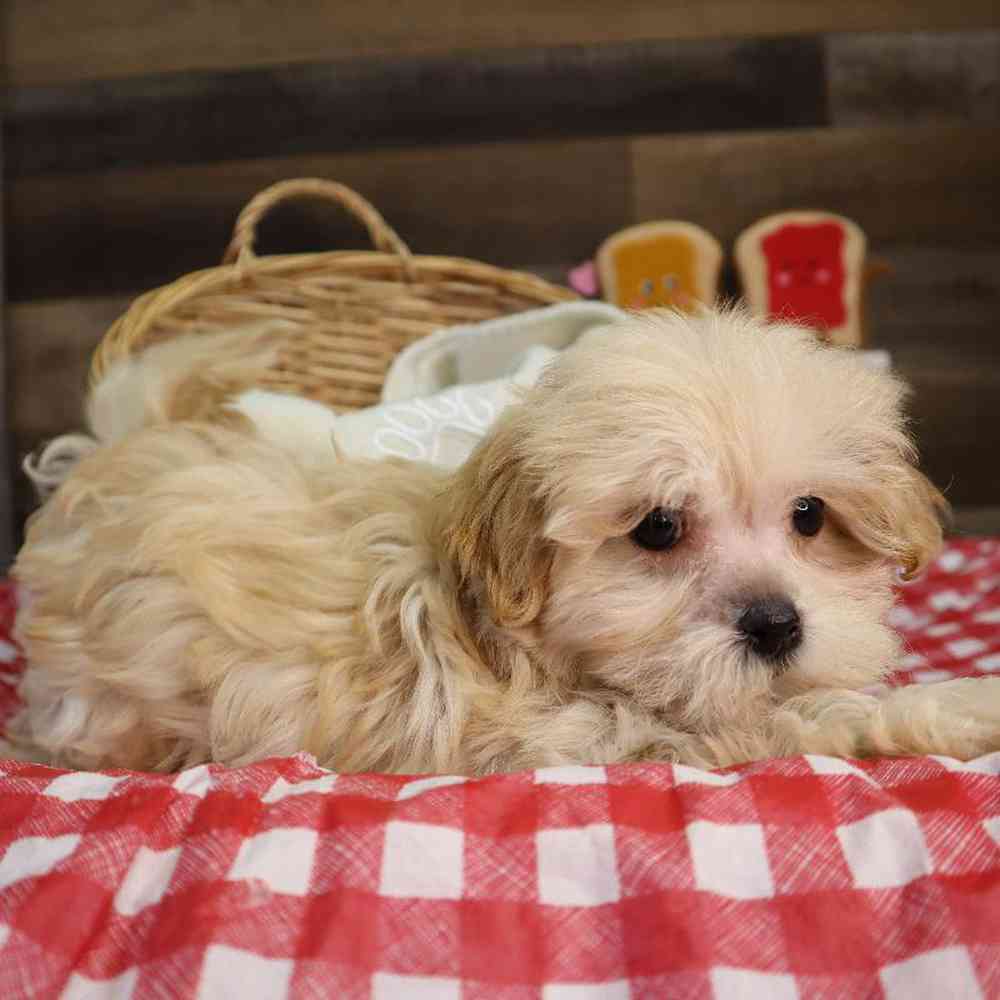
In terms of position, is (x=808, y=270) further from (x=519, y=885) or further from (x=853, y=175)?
(x=519, y=885)

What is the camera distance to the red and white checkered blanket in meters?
1.05

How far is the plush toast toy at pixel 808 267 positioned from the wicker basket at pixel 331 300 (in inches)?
26.1

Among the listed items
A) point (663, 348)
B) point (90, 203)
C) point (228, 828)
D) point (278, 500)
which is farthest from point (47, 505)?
point (90, 203)

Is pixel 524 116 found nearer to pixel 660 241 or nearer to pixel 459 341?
pixel 660 241

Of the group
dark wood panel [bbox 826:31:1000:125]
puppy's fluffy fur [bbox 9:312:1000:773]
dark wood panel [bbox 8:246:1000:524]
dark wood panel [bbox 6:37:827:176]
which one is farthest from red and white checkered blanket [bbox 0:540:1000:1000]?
dark wood panel [bbox 826:31:1000:125]

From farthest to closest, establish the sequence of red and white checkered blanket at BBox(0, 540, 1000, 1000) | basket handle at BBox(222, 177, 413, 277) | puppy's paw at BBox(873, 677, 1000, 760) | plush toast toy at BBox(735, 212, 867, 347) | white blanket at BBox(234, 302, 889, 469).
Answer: plush toast toy at BBox(735, 212, 867, 347) < basket handle at BBox(222, 177, 413, 277) < white blanket at BBox(234, 302, 889, 469) < puppy's paw at BBox(873, 677, 1000, 760) < red and white checkered blanket at BBox(0, 540, 1000, 1000)

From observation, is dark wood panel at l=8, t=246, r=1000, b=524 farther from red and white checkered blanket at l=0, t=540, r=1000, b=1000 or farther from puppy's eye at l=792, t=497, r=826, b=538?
red and white checkered blanket at l=0, t=540, r=1000, b=1000

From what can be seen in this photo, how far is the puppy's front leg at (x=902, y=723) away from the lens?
1376 mm

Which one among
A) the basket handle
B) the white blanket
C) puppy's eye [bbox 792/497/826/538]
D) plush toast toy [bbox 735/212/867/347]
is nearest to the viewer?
puppy's eye [bbox 792/497/826/538]

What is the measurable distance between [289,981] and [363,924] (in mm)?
91

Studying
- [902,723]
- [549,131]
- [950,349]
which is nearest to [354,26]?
[549,131]

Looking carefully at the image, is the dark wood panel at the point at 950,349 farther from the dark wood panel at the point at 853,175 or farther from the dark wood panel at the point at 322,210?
the dark wood panel at the point at 322,210

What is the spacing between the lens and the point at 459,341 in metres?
2.79

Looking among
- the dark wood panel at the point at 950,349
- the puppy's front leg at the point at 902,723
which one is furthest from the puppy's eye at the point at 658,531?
the dark wood panel at the point at 950,349
